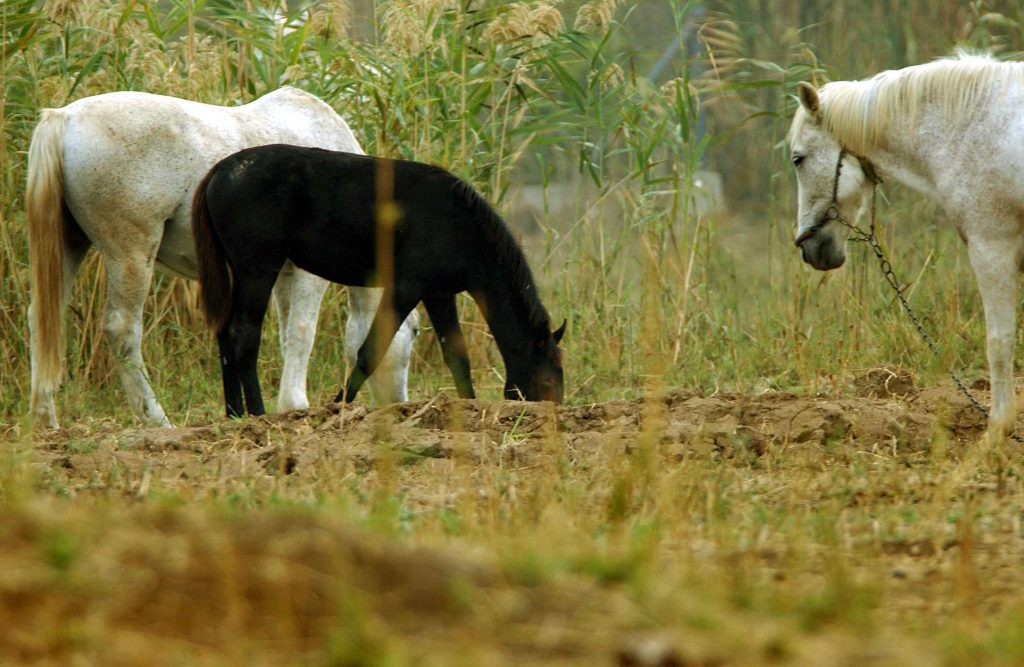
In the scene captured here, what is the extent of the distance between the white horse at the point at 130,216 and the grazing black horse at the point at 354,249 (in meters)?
0.49

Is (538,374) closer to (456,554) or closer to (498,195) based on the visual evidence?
(498,195)

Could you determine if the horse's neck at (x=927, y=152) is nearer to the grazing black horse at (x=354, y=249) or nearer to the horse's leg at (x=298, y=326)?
the grazing black horse at (x=354, y=249)

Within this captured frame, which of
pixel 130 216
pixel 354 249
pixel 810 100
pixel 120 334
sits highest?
pixel 810 100

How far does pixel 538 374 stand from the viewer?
6.50 m

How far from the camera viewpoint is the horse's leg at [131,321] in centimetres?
643

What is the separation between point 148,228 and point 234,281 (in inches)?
25.0

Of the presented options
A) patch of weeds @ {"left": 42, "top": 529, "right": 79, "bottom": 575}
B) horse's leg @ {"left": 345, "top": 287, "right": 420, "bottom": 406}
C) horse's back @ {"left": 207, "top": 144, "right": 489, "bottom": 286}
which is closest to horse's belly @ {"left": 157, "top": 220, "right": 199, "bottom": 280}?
horse's back @ {"left": 207, "top": 144, "right": 489, "bottom": 286}

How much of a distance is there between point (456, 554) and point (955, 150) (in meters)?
3.55

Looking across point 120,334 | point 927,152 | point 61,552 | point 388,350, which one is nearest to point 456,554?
point 61,552

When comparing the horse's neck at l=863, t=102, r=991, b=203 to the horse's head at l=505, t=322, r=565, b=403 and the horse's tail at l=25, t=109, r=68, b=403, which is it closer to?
the horse's head at l=505, t=322, r=565, b=403

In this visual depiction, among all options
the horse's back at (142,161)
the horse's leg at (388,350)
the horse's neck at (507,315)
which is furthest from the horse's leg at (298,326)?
the horse's neck at (507,315)

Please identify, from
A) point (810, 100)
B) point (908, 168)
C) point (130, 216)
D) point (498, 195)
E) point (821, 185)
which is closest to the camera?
point (908, 168)

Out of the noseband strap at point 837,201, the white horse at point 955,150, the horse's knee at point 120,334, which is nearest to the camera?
the white horse at point 955,150

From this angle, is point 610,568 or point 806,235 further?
point 806,235
